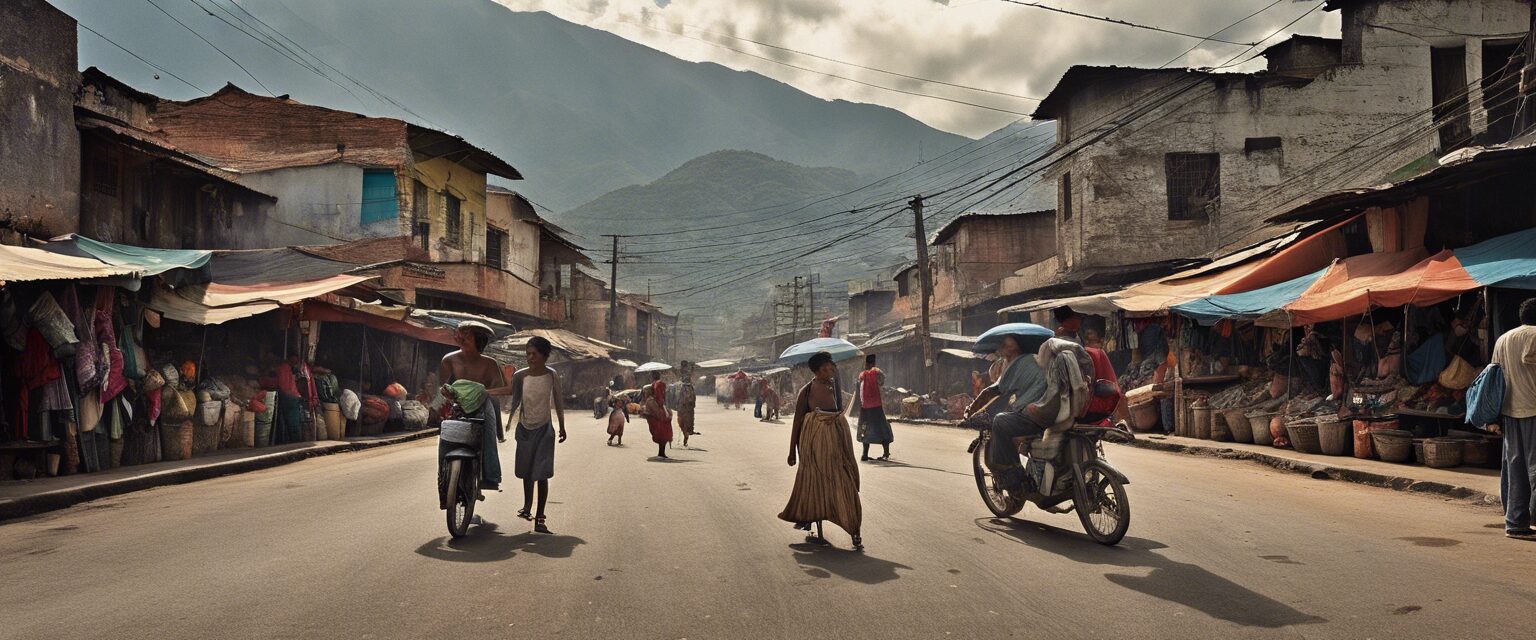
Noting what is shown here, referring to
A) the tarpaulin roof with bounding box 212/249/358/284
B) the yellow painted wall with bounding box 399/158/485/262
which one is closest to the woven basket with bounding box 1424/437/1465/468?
the tarpaulin roof with bounding box 212/249/358/284

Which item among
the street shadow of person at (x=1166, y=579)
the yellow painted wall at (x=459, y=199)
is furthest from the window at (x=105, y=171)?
the street shadow of person at (x=1166, y=579)

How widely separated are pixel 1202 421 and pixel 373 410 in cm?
1651

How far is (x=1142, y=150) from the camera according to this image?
30.1 meters

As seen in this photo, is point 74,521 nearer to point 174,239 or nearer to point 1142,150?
point 174,239

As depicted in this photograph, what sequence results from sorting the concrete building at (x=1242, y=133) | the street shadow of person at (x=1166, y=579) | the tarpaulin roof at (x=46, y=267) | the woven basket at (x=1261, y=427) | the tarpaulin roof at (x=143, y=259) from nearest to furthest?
the street shadow of person at (x=1166, y=579)
the tarpaulin roof at (x=46, y=267)
the tarpaulin roof at (x=143, y=259)
the woven basket at (x=1261, y=427)
the concrete building at (x=1242, y=133)

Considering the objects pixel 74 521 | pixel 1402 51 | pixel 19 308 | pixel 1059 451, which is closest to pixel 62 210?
pixel 19 308

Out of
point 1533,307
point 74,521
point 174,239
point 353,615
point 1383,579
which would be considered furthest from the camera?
point 174,239

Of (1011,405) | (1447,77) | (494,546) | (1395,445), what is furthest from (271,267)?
(1447,77)

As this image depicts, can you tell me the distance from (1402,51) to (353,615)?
32.9 m

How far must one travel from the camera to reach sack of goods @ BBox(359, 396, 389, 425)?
68.5ft

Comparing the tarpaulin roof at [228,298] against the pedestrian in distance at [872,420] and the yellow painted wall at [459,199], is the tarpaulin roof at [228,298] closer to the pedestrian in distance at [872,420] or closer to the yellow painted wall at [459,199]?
the pedestrian in distance at [872,420]

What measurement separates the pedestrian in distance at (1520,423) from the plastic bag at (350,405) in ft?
61.0

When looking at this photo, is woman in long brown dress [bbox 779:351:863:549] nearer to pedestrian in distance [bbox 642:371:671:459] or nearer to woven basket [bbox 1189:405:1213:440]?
pedestrian in distance [bbox 642:371:671:459]

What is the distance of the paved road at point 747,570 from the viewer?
4895 millimetres
